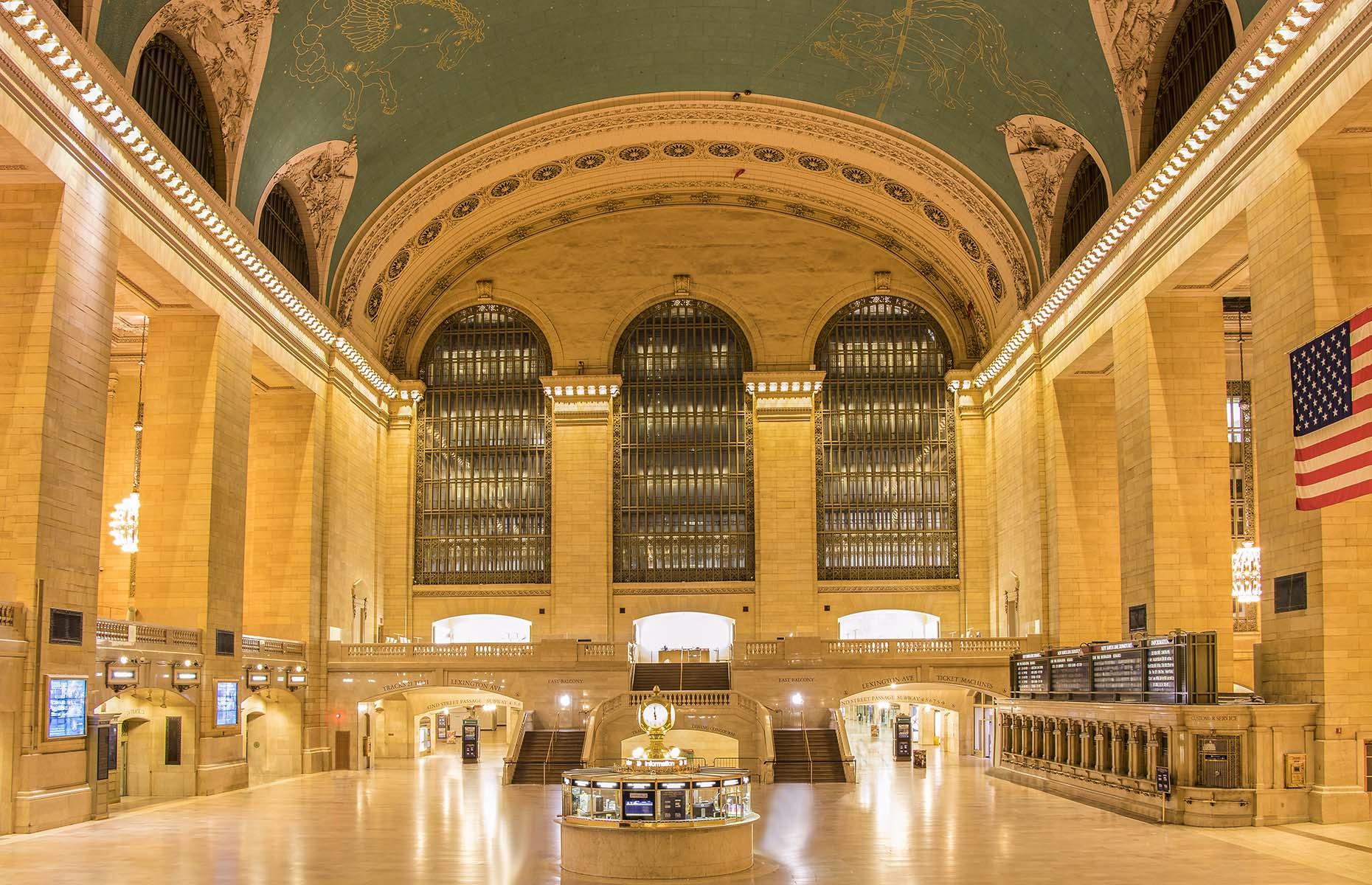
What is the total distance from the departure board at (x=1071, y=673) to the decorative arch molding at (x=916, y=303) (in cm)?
1604


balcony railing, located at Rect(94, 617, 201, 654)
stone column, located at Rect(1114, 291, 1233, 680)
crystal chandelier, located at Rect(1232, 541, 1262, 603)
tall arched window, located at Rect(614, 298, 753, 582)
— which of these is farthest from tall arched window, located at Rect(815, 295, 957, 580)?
balcony railing, located at Rect(94, 617, 201, 654)

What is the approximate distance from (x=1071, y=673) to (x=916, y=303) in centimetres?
1840

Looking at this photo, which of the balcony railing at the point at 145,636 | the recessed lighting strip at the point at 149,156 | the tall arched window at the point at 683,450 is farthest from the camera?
the tall arched window at the point at 683,450

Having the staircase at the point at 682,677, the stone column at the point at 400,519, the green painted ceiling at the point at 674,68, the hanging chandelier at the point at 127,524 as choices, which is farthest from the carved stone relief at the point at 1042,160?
the hanging chandelier at the point at 127,524

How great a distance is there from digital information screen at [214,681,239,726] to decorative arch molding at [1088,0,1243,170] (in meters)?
21.2

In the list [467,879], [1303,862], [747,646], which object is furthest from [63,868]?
[747,646]

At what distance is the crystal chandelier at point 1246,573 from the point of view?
88.4ft

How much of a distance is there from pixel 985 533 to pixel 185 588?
23.4 meters

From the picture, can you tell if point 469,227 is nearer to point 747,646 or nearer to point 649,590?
point 649,590

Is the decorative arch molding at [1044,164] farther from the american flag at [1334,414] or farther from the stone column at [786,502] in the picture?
the american flag at [1334,414]

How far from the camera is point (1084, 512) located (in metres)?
32.1

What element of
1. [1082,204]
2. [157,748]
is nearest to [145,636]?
[157,748]

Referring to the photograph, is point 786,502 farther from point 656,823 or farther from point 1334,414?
point 656,823

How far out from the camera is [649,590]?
40.4m
